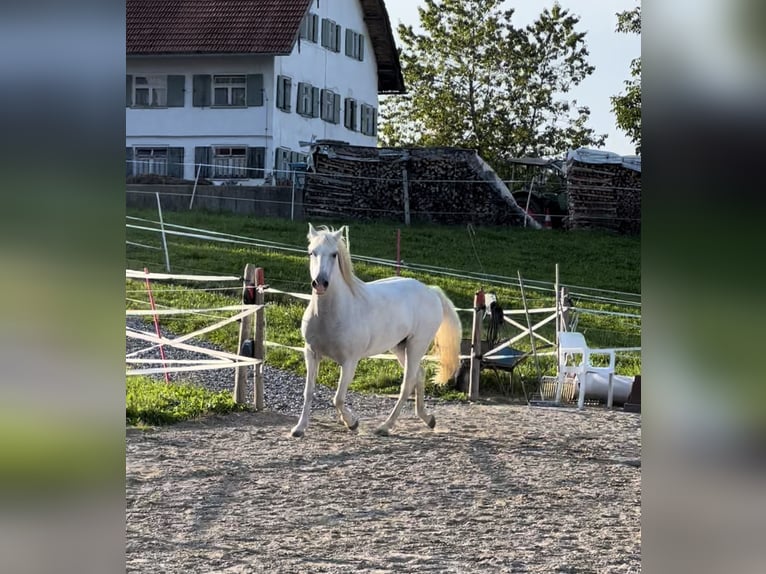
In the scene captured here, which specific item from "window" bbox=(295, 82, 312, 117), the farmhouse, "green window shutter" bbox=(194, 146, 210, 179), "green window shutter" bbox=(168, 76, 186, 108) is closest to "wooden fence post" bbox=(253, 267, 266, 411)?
the farmhouse

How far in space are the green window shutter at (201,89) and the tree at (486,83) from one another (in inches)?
300

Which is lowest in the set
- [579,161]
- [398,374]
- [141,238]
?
[398,374]

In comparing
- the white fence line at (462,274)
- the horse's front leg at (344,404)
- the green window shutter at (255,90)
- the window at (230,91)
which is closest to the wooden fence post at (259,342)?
the horse's front leg at (344,404)

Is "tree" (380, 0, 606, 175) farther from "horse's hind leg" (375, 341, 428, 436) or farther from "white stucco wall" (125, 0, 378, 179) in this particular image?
"horse's hind leg" (375, 341, 428, 436)

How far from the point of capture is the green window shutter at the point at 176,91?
91.6 feet

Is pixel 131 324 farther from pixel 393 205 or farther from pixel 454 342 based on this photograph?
pixel 393 205

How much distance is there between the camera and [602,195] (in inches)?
881

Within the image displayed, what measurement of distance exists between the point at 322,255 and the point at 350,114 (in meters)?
23.5

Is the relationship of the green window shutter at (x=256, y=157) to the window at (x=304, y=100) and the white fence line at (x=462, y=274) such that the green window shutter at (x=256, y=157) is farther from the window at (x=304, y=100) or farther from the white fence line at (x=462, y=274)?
the white fence line at (x=462, y=274)

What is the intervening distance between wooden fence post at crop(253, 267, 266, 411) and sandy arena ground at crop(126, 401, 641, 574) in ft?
0.72

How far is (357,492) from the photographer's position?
5.88 m

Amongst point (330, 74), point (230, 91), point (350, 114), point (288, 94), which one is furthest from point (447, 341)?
point (350, 114)
